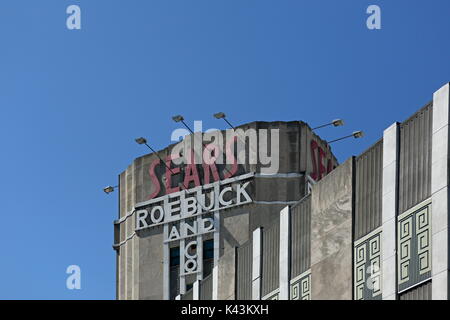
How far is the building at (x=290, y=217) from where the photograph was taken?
124ft

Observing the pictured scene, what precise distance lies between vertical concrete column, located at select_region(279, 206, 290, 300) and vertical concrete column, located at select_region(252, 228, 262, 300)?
2.65 meters

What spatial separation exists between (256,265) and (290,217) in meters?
3.97

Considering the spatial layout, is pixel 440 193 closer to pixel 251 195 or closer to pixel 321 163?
pixel 251 195

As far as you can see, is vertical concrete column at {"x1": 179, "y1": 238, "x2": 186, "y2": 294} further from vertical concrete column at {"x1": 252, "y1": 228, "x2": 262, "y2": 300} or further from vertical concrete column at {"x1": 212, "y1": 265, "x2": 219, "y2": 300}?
vertical concrete column at {"x1": 252, "y1": 228, "x2": 262, "y2": 300}

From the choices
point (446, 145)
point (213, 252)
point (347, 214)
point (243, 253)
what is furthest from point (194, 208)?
point (446, 145)

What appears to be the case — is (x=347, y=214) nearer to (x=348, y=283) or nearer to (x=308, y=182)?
(x=348, y=283)

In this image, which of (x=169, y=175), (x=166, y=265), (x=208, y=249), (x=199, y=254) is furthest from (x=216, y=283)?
(x=169, y=175)

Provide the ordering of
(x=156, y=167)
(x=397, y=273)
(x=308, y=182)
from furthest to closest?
(x=156, y=167), (x=308, y=182), (x=397, y=273)

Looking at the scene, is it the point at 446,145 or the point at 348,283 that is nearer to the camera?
the point at 446,145

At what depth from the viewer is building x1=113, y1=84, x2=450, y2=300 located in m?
37.9

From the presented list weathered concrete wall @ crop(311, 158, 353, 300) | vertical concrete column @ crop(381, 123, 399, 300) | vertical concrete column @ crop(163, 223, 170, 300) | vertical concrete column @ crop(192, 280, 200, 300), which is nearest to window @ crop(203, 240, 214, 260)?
vertical concrete column @ crop(163, 223, 170, 300)

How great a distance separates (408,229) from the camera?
3859 cm
